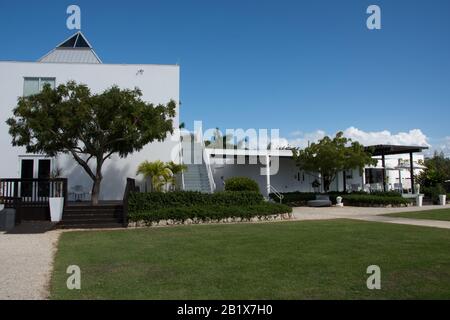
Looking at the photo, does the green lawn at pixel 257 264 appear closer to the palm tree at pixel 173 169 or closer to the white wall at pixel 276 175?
the palm tree at pixel 173 169

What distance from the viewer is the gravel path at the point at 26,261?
6477 mm

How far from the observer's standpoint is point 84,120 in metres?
16.3

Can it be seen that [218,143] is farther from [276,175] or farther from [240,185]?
[240,185]

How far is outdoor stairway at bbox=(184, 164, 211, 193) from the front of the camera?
22.0m

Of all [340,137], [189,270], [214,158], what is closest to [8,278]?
[189,270]

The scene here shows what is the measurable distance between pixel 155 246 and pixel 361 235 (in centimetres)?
593

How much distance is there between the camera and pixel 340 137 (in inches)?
1142

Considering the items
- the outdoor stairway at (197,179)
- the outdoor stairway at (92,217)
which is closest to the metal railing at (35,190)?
the outdoor stairway at (92,217)

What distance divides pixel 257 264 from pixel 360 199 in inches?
821

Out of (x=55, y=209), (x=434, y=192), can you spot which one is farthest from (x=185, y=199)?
(x=434, y=192)

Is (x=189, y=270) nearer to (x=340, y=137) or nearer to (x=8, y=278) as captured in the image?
(x=8, y=278)

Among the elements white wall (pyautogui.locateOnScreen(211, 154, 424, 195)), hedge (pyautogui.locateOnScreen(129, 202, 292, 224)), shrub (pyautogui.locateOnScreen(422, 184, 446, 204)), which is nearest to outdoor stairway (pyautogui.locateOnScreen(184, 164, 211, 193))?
hedge (pyautogui.locateOnScreen(129, 202, 292, 224))

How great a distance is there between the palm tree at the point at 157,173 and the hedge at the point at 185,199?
120 inches

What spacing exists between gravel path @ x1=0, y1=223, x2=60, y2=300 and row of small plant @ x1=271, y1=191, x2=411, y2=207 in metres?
17.3
